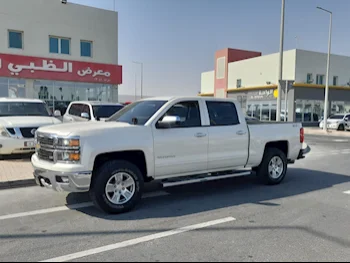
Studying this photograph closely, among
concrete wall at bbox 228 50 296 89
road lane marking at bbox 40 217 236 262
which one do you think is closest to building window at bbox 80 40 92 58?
road lane marking at bbox 40 217 236 262

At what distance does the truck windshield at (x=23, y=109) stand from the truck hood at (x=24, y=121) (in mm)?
802

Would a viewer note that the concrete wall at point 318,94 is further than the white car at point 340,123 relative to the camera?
Yes

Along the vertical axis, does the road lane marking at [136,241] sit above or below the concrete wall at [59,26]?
below

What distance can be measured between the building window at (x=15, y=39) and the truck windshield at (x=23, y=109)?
10.9 meters

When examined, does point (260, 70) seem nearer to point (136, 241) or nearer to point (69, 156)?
point (69, 156)

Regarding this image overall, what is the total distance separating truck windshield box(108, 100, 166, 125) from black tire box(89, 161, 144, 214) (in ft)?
2.76

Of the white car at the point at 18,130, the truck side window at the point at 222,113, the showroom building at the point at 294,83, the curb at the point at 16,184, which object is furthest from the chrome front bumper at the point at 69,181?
the showroom building at the point at 294,83

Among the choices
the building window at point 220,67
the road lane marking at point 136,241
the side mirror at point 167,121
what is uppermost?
the building window at point 220,67

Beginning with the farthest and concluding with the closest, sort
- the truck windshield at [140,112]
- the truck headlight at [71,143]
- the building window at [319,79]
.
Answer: the building window at [319,79], the truck windshield at [140,112], the truck headlight at [71,143]

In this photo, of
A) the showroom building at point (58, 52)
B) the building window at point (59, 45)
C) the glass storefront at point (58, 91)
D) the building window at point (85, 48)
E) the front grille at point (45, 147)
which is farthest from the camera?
the building window at point (85, 48)

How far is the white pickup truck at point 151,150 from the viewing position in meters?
5.04

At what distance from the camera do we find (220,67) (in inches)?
1722

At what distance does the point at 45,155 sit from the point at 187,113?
2604 millimetres

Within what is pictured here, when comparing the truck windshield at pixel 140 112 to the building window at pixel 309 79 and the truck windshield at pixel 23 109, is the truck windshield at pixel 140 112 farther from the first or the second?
the building window at pixel 309 79
